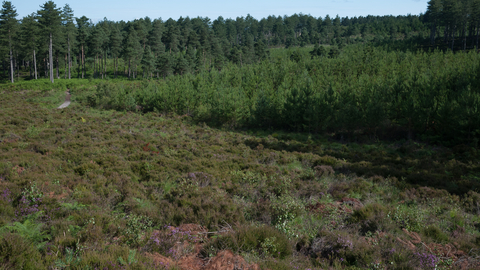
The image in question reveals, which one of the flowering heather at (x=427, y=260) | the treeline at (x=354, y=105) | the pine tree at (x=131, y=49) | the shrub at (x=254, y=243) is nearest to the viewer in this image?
the flowering heather at (x=427, y=260)

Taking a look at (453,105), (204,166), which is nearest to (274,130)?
(453,105)

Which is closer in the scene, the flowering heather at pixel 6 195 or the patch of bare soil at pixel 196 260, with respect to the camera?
the patch of bare soil at pixel 196 260

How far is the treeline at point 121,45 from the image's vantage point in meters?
53.5

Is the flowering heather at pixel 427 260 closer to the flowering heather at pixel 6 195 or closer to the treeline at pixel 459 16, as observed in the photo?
the flowering heather at pixel 6 195

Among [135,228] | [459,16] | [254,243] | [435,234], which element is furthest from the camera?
[459,16]

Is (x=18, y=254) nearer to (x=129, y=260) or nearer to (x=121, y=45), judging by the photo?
(x=129, y=260)

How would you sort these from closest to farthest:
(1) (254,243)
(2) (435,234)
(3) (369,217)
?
(1) (254,243) → (2) (435,234) → (3) (369,217)

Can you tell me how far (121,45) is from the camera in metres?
69.0

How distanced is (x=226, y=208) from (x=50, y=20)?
61905 mm

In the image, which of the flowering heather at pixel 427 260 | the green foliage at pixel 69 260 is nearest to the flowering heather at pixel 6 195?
the green foliage at pixel 69 260

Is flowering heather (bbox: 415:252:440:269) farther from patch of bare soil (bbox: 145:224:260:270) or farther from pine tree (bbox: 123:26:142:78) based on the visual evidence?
pine tree (bbox: 123:26:142:78)

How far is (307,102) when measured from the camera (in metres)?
29.3

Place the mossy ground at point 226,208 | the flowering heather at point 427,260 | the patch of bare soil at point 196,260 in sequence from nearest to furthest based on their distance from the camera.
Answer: the patch of bare soil at point 196,260, the flowering heather at point 427,260, the mossy ground at point 226,208

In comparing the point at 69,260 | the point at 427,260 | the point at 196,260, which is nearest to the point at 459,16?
the point at 427,260
